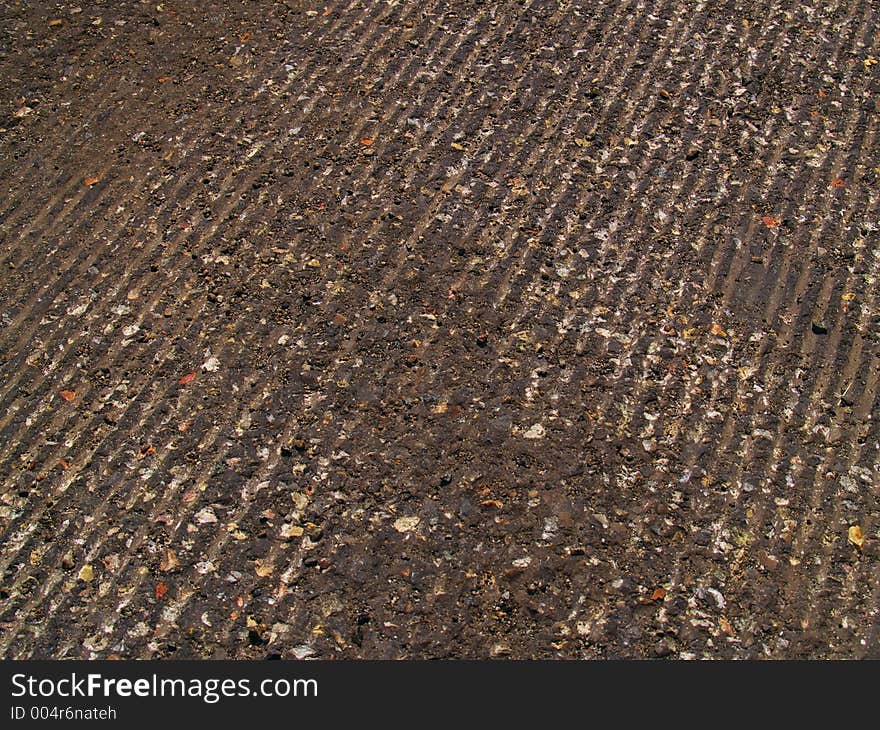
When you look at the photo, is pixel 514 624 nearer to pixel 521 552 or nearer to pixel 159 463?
pixel 521 552

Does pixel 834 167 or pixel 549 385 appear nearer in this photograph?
pixel 549 385

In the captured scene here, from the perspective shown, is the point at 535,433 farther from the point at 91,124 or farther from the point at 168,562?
the point at 91,124

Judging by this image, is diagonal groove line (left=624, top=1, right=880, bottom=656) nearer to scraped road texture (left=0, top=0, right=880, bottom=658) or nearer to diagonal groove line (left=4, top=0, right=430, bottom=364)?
scraped road texture (left=0, top=0, right=880, bottom=658)

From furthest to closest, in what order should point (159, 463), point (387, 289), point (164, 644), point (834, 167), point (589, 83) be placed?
point (589, 83) < point (834, 167) < point (387, 289) < point (159, 463) < point (164, 644)

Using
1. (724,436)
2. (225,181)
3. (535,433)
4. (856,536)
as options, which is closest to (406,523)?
(535,433)

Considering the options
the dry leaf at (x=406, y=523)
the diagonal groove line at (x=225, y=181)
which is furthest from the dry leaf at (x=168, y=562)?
the diagonal groove line at (x=225, y=181)

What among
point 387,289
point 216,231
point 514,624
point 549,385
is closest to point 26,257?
point 216,231

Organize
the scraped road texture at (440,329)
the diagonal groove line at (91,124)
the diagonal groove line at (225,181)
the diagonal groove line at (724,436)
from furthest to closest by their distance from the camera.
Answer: the diagonal groove line at (91,124) < the diagonal groove line at (225,181) < the diagonal groove line at (724,436) < the scraped road texture at (440,329)

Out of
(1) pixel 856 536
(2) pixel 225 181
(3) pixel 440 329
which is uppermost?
(2) pixel 225 181

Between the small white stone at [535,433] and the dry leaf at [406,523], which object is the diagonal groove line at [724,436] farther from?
the dry leaf at [406,523]
